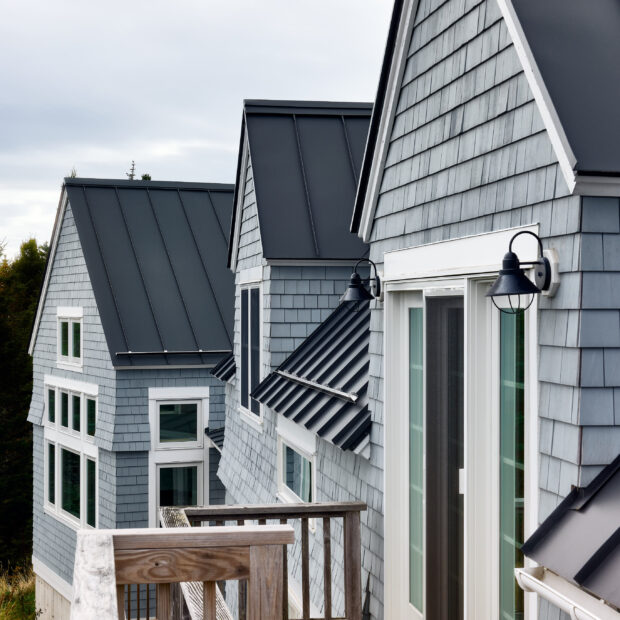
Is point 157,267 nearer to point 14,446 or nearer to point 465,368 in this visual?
point 14,446

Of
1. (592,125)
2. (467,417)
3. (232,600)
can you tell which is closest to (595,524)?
(467,417)

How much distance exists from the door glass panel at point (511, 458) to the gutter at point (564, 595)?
37 centimetres

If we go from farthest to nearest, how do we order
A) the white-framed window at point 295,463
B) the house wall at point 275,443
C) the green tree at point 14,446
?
the green tree at point 14,446 < the white-framed window at point 295,463 < the house wall at point 275,443

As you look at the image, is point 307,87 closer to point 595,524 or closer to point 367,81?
point 367,81

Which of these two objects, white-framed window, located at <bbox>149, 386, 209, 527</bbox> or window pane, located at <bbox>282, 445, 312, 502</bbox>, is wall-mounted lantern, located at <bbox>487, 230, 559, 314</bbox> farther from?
white-framed window, located at <bbox>149, 386, 209, 527</bbox>

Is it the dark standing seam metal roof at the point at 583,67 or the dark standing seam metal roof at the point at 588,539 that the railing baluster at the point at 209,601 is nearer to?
the dark standing seam metal roof at the point at 588,539

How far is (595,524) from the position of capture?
10.7 feet

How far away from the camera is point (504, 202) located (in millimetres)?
4105

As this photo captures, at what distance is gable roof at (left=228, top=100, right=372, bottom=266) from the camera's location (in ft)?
31.0

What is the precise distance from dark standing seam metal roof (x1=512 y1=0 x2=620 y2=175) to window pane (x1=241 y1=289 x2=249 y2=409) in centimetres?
748

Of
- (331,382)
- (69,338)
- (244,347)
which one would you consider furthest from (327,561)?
(69,338)

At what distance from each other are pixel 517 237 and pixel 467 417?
100 cm

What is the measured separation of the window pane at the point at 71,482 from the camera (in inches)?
701

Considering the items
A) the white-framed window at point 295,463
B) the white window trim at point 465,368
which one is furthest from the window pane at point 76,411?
the white window trim at point 465,368
